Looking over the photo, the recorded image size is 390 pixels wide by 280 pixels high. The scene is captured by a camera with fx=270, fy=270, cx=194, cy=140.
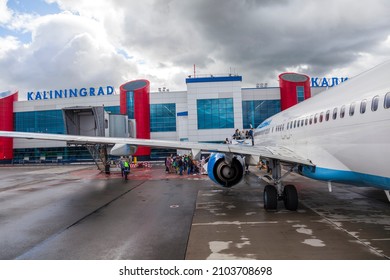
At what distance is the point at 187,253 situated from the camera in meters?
6.26

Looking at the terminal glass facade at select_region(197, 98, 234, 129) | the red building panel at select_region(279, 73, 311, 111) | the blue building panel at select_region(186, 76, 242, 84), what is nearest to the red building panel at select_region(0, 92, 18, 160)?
the blue building panel at select_region(186, 76, 242, 84)

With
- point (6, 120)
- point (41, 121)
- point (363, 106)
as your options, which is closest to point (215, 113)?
point (41, 121)

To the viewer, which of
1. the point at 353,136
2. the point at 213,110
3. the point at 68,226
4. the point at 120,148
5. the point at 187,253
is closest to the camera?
the point at 187,253

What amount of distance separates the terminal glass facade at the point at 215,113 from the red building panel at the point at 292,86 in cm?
1029

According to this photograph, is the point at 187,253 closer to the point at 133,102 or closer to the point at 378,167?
the point at 378,167

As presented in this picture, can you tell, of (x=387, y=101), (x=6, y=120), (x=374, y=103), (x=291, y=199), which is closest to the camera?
(x=387, y=101)

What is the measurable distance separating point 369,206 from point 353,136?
17.5 feet

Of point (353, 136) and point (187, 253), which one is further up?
point (353, 136)

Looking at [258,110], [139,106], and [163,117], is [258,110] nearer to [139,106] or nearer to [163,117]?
[163,117]

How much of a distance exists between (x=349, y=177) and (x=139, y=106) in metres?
41.3

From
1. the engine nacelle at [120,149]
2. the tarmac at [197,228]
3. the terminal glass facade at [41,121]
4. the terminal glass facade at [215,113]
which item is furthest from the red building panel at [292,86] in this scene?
the terminal glass facade at [41,121]

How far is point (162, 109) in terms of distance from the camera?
162 feet

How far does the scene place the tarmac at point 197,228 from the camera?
20.8 feet
